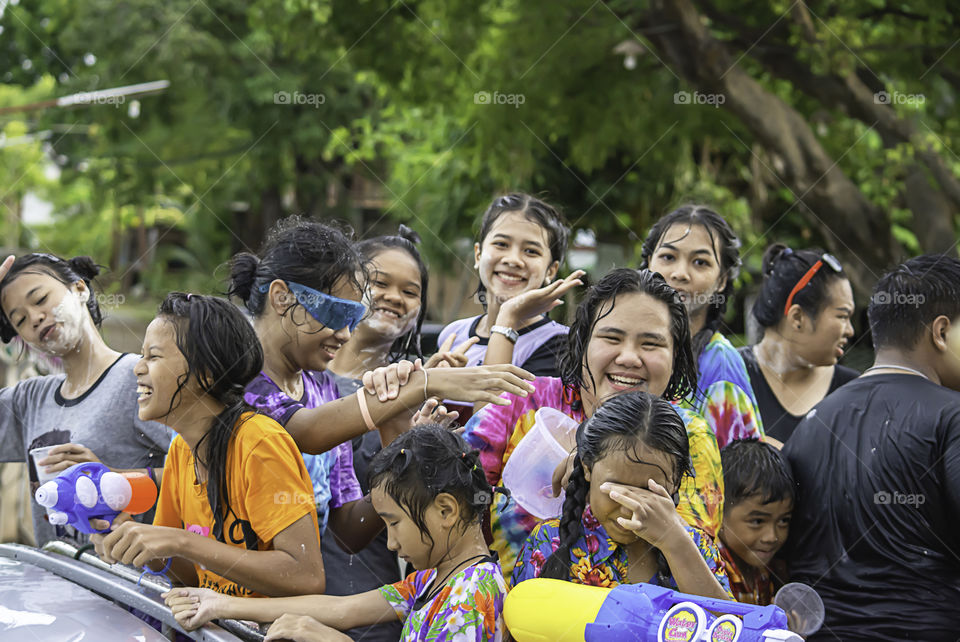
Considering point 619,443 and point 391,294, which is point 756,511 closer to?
point 619,443

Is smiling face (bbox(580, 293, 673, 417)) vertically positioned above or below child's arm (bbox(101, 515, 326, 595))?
above

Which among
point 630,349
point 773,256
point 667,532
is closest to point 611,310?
point 630,349

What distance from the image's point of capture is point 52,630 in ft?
7.34

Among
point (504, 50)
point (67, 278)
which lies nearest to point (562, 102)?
point (504, 50)

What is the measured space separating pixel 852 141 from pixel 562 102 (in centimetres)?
373

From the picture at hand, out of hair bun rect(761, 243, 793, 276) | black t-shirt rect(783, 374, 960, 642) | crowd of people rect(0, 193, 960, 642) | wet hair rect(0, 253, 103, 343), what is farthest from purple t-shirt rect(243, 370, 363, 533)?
hair bun rect(761, 243, 793, 276)

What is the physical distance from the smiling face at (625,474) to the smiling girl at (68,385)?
5.22 feet

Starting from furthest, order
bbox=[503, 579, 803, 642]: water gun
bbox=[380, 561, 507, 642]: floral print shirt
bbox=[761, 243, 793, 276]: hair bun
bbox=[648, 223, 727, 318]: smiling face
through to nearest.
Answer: bbox=[761, 243, 793, 276]: hair bun
bbox=[648, 223, 727, 318]: smiling face
bbox=[380, 561, 507, 642]: floral print shirt
bbox=[503, 579, 803, 642]: water gun

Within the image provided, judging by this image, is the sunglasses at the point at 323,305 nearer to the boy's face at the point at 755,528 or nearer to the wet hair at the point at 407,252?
the wet hair at the point at 407,252

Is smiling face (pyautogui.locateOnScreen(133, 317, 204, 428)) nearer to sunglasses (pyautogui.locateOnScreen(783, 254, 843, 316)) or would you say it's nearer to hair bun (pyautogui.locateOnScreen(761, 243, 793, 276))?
sunglasses (pyautogui.locateOnScreen(783, 254, 843, 316))

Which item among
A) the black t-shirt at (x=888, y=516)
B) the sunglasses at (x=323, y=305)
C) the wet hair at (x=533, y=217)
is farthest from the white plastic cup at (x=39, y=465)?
the black t-shirt at (x=888, y=516)

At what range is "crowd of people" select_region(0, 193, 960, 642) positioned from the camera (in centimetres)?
227

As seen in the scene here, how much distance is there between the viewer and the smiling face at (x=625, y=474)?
213cm

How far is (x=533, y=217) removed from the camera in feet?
11.7
